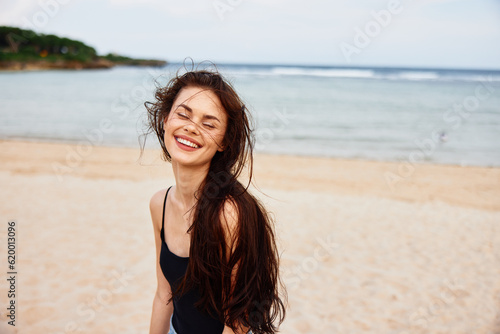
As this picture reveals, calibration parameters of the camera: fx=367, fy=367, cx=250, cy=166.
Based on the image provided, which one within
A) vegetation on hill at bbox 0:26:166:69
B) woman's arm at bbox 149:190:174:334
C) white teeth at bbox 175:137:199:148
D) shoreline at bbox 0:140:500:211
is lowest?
vegetation on hill at bbox 0:26:166:69

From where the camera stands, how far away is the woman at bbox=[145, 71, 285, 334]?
1.70 meters

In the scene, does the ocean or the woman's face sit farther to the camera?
the ocean

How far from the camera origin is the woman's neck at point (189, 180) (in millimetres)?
1858

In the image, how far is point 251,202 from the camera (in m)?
1.76

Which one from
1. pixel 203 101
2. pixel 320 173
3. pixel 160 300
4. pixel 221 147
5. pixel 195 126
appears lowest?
pixel 320 173

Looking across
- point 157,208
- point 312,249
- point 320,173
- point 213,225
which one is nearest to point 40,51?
point 320,173

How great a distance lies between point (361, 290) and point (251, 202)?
3379mm

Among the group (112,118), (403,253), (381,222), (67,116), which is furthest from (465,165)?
(67,116)

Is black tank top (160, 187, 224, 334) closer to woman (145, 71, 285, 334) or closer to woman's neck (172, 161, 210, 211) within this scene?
woman (145, 71, 285, 334)

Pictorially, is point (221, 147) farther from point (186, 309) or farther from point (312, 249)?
point (312, 249)

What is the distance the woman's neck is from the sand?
2483 millimetres

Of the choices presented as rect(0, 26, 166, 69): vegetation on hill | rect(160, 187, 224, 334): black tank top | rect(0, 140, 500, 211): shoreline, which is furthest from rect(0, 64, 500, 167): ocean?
rect(0, 26, 166, 69): vegetation on hill

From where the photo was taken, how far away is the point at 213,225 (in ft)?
5.43

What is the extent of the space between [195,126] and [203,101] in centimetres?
13
